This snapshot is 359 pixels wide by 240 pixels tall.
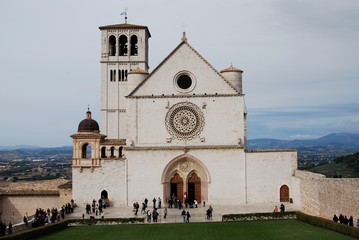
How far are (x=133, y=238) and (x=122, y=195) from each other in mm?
15580

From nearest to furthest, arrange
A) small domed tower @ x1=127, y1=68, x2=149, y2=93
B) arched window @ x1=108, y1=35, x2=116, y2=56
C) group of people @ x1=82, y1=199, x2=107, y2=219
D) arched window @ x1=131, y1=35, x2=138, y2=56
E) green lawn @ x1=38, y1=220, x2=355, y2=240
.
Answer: green lawn @ x1=38, y1=220, x2=355, y2=240
group of people @ x1=82, y1=199, x2=107, y2=219
small domed tower @ x1=127, y1=68, x2=149, y2=93
arched window @ x1=108, y1=35, x2=116, y2=56
arched window @ x1=131, y1=35, x2=138, y2=56

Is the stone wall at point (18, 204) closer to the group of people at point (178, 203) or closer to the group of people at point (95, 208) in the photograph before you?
the group of people at point (95, 208)

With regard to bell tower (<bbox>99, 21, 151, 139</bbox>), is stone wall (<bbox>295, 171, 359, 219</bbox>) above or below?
below

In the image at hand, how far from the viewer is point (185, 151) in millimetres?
44906

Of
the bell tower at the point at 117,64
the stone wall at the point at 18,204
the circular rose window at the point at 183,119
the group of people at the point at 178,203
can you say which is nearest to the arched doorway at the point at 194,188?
the group of people at the point at 178,203

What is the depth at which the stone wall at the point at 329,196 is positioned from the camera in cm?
3036

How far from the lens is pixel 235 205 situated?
43812mm

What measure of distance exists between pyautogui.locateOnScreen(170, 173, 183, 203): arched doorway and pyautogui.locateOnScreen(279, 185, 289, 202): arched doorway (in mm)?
8576

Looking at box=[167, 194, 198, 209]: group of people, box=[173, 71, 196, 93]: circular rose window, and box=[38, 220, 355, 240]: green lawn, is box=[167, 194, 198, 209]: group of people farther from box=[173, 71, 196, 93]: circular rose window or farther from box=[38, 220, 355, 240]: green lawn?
box=[173, 71, 196, 93]: circular rose window

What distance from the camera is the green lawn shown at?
28.8m

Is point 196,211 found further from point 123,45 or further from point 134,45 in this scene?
point 123,45

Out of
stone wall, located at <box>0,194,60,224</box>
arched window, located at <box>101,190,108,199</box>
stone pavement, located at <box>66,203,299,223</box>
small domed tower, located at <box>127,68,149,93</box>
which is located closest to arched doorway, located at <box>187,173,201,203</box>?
stone pavement, located at <box>66,203,299,223</box>

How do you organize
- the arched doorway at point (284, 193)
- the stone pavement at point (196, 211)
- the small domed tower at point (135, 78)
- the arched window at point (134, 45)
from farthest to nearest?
the arched window at point (134, 45)
the small domed tower at point (135, 78)
the arched doorway at point (284, 193)
the stone pavement at point (196, 211)

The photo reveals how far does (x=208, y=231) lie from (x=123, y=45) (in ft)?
105
